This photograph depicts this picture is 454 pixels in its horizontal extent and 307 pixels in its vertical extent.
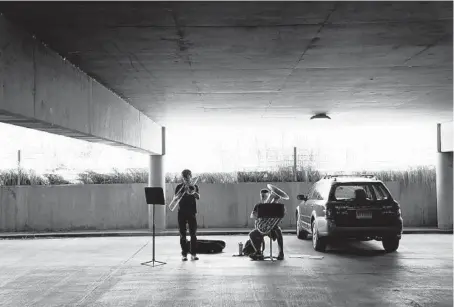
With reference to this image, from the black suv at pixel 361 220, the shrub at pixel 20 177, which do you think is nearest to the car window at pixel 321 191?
the black suv at pixel 361 220

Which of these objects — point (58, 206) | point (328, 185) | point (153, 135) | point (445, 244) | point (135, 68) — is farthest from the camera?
point (58, 206)

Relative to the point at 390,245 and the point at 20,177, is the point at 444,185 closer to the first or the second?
the point at 390,245

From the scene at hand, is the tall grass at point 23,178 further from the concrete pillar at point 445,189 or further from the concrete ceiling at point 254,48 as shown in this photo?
the concrete pillar at point 445,189

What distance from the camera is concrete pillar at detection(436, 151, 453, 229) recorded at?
19.4m

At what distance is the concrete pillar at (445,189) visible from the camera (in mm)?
19391

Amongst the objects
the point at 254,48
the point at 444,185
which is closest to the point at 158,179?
the point at 444,185

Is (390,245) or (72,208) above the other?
(72,208)

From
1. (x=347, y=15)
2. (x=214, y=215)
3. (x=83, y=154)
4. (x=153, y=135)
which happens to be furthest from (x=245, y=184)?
(x=347, y=15)

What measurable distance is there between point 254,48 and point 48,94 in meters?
2.83

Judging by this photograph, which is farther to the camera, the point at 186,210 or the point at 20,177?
the point at 20,177

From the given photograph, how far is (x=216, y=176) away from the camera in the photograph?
68.6 ft

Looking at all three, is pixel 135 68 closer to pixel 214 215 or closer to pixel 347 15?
pixel 347 15

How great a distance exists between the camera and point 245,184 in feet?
67.9

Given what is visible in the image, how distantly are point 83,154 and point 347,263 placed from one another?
13071 mm
